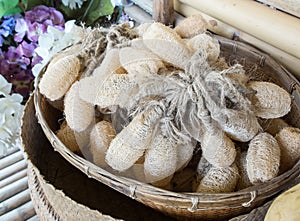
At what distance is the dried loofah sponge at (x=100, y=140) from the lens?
61 centimetres

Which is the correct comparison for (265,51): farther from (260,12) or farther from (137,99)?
(137,99)

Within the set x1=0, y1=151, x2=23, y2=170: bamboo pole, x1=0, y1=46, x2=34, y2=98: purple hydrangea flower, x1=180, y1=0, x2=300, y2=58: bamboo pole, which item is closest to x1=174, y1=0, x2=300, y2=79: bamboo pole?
x1=180, y1=0, x2=300, y2=58: bamboo pole

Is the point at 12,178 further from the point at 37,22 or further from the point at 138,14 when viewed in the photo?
the point at 138,14

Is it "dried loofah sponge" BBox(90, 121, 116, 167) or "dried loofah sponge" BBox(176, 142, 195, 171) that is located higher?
"dried loofah sponge" BBox(176, 142, 195, 171)

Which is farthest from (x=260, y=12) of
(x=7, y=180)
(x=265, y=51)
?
(x=7, y=180)

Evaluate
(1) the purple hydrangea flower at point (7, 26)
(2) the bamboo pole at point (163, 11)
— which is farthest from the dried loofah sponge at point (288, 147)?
(1) the purple hydrangea flower at point (7, 26)

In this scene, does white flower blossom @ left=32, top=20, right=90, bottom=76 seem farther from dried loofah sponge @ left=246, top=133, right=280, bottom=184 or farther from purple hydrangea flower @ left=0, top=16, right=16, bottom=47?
dried loofah sponge @ left=246, top=133, right=280, bottom=184

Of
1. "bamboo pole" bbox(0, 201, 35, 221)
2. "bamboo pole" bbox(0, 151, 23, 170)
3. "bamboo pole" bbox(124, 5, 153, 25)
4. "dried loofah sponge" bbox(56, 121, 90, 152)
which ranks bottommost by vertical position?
"bamboo pole" bbox(0, 151, 23, 170)

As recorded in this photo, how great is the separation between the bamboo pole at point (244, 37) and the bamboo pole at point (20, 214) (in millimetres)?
473

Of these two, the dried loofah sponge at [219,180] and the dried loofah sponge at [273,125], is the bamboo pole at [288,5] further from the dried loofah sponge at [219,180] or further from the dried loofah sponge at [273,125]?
the dried loofah sponge at [219,180]

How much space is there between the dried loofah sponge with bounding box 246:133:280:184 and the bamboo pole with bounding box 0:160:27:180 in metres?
0.53

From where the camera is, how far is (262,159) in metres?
0.56

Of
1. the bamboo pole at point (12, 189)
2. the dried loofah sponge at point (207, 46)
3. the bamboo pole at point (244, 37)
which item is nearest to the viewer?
the dried loofah sponge at point (207, 46)

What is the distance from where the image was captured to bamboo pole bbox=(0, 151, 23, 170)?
3.05 feet
